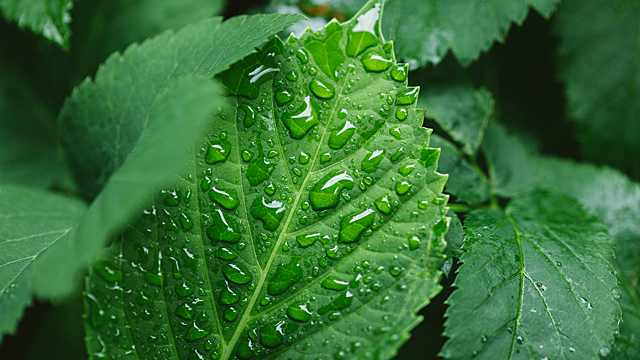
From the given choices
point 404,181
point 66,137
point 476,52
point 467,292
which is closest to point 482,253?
point 467,292

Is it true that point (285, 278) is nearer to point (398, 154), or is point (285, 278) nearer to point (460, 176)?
point (398, 154)

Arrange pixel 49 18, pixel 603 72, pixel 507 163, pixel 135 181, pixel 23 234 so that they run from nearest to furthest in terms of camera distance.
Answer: pixel 135 181 → pixel 23 234 → pixel 49 18 → pixel 507 163 → pixel 603 72

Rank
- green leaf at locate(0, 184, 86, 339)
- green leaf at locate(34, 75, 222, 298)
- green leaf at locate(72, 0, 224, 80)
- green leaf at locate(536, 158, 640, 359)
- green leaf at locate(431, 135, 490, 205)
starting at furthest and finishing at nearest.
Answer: green leaf at locate(72, 0, 224, 80)
green leaf at locate(536, 158, 640, 359)
green leaf at locate(431, 135, 490, 205)
green leaf at locate(0, 184, 86, 339)
green leaf at locate(34, 75, 222, 298)

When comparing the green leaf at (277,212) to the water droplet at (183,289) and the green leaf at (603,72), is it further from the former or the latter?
the green leaf at (603,72)

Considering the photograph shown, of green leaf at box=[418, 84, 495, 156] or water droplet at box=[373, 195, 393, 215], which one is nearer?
water droplet at box=[373, 195, 393, 215]

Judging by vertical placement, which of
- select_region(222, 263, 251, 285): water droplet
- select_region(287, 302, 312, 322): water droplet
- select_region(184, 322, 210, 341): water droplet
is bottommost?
A: select_region(287, 302, 312, 322): water droplet

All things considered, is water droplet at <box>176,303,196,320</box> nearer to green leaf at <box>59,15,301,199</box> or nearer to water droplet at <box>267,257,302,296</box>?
water droplet at <box>267,257,302,296</box>

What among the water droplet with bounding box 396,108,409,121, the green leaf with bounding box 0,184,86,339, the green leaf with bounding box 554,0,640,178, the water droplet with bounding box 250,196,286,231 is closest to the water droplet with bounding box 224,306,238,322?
the water droplet with bounding box 250,196,286,231

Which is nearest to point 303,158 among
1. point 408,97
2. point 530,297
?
point 408,97
